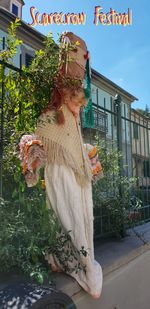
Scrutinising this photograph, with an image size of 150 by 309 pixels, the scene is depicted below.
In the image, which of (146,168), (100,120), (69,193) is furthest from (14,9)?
(69,193)

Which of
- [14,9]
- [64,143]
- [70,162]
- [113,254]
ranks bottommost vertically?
[113,254]

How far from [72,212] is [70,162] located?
0.32 meters

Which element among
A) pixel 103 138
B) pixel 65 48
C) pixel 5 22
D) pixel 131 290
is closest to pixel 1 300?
pixel 65 48

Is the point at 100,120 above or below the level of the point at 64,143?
above

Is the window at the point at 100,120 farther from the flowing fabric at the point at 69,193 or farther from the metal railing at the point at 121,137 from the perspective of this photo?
the flowing fabric at the point at 69,193

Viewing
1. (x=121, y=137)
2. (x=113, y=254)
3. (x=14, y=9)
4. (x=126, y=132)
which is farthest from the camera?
(x=14, y=9)

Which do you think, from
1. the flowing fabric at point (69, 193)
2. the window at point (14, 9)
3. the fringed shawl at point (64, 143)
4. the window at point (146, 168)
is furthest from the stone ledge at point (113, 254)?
the window at point (14, 9)

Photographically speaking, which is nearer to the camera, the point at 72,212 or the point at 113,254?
the point at 72,212

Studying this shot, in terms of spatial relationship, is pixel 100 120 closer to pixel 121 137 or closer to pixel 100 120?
pixel 100 120

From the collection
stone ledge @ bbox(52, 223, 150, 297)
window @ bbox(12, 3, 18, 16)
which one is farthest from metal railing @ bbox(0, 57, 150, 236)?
window @ bbox(12, 3, 18, 16)

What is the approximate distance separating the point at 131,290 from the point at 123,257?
0.98 ft

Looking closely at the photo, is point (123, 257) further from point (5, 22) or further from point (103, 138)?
point (5, 22)

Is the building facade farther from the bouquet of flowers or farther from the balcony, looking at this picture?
the bouquet of flowers

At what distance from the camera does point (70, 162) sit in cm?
228
